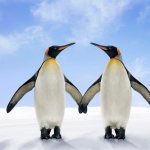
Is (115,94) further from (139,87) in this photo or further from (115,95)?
(139,87)

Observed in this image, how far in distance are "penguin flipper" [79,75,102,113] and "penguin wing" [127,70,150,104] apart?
20.6 inches

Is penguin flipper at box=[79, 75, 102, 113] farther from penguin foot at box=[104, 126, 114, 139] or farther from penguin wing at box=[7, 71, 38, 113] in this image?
penguin wing at box=[7, 71, 38, 113]

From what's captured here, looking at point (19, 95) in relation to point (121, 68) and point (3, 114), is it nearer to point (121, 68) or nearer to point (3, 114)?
point (121, 68)

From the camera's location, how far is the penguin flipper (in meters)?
7.41

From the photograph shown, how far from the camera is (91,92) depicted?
294 inches

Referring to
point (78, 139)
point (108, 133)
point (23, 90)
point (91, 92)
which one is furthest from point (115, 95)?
point (23, 90)

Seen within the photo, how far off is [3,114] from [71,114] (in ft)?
6.73

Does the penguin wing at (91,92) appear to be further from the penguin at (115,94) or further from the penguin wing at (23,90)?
the penguin wing at (23,90)

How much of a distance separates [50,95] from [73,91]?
905 millimetres

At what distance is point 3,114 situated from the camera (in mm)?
12961

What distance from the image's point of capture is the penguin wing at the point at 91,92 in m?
7.40

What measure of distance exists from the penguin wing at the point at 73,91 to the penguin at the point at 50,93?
1.74 ft

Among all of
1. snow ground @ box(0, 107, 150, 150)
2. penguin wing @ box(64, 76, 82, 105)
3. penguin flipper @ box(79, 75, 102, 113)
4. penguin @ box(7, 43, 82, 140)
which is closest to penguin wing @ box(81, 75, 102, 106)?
penguin flipper @ box(79, 75, 102, 113)

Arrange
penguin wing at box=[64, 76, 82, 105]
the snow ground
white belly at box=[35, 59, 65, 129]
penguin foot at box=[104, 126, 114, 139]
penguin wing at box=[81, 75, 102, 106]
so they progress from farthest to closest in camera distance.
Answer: penguin wing at box=[64, 76, 82, 105] < penguin wing at box=[81, 75, 102, 106] < penguin foot at box=[104, 126, 114, 139] < white belly at box=[35, 59, 65, 129] < the snow ground
